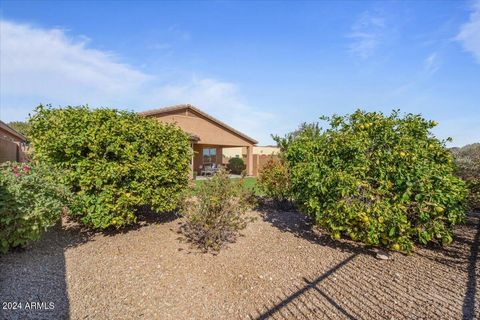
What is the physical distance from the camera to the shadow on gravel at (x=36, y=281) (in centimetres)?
334

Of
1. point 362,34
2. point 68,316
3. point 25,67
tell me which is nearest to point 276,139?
point 362,34

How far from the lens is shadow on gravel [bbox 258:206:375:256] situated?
18.2ft

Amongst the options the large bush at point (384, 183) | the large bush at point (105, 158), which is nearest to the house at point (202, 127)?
the large bush at point (105, 158)

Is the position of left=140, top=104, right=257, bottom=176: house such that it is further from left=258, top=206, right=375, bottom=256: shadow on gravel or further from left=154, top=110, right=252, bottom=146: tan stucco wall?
left=258, top=206, right=375, bottom=256: shadow on gravel

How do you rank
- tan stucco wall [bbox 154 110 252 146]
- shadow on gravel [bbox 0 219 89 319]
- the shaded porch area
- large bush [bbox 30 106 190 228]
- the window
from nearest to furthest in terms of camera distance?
shadow on gravel [bbox 0 219 89 319]
large bush [bbox 30 106 190 228]
tan stucco wall [bbox 154 110 252 146]
the shaded porch area
the window

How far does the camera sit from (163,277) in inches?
168

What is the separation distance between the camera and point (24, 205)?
4.50 m

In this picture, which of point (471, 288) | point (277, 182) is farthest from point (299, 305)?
point (277, 182)

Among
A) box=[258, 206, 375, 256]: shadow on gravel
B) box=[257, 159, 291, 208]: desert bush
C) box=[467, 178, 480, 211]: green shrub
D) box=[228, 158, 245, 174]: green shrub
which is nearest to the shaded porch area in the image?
box=[228, 158, 245, 174]: green shrub

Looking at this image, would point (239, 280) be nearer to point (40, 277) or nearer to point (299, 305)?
point (299, 305)

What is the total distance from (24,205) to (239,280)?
12.2 ft

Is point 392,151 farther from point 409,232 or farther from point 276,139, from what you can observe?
point 276,139

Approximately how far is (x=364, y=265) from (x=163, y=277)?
3314 mm

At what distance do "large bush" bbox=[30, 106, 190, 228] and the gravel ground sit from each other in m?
0.79
